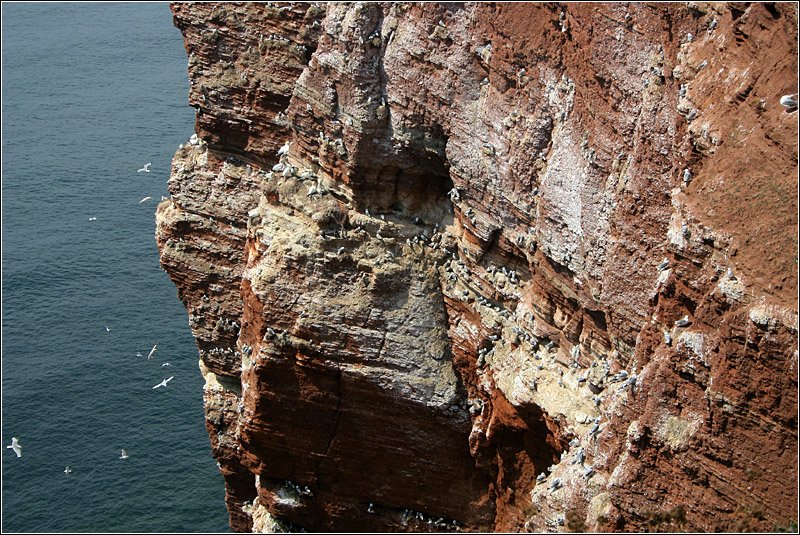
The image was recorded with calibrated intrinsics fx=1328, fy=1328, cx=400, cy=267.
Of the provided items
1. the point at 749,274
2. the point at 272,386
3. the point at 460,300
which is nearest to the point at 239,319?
the point at 272,386

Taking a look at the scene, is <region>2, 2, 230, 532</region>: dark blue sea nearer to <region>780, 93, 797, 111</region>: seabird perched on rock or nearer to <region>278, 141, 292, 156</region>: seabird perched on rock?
<region>278, 141, 292, 156</region>: seabird perched on rock

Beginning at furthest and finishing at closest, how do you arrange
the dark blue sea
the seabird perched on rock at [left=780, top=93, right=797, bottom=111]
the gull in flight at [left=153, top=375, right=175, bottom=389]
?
the gull in flight at [left=153, top=375, right=175, bottom=389], the dark blue sea, the seabird perched on rock at [left=780, top=93, right=797, bottom=111]

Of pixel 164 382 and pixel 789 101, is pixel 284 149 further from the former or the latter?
pixel 789 101

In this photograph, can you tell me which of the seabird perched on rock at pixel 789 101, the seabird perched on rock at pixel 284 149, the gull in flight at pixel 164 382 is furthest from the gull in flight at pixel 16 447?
the seabird perched on rock at pixel 789 101

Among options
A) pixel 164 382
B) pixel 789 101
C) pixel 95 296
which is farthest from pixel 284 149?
pixel 95 296

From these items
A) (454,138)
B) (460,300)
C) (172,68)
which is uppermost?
(454,138)

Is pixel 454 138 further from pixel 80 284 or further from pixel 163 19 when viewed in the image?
pixel 163 19

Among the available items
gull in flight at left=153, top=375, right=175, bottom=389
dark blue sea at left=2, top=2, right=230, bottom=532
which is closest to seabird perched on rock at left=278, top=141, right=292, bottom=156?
dark blue sea at left=2, top=2, right=230, bottom=532
